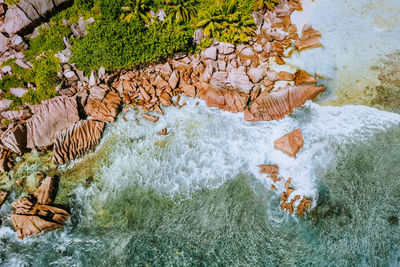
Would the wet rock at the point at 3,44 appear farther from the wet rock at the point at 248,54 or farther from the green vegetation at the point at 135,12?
the wet rock at the point at 248,54

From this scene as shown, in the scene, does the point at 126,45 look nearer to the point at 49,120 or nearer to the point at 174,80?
the point at 174,80

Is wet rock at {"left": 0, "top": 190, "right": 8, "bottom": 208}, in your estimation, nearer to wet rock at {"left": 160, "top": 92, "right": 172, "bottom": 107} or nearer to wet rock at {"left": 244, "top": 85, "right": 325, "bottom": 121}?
wet rock at {"left": 160, "top": 92, "right": 172, "bottom": 107}

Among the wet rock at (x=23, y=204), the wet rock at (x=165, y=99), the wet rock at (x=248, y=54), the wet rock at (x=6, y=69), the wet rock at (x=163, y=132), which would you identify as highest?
the wet rock at (x=6, y=69)

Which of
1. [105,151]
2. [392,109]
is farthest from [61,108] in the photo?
[392,109]

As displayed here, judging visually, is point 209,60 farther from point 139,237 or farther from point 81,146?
point 139,237

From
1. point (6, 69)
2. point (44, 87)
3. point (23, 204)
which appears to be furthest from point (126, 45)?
point (23, 204)

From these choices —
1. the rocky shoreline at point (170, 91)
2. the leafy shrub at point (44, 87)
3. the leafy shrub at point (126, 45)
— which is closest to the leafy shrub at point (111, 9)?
the leafy shrub at point (126, 45)

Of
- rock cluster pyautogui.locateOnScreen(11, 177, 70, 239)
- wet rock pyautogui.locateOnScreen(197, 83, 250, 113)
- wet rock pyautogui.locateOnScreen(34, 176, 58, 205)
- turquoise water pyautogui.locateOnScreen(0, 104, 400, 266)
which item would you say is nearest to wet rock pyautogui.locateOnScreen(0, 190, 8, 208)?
rock cluster pyautogui.locateOnScreen(11, 177, 70, 239)
